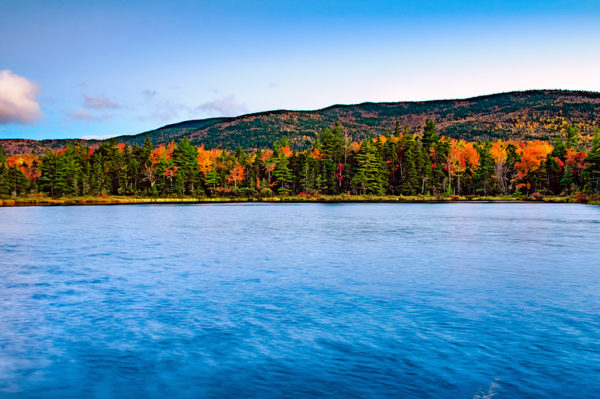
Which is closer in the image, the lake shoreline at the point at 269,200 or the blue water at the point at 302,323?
the blue water at the point at 302,323

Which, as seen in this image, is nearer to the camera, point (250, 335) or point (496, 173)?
point (250, 335)

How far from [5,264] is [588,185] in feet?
296

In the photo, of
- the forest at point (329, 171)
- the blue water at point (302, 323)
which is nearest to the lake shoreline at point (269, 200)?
the forest at point (329, 171)

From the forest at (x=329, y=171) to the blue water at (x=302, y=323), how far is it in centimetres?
8016

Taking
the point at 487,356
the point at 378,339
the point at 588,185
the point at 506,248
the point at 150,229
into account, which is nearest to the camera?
the point at 487,356

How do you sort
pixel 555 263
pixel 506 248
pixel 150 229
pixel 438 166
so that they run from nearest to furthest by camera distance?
pixel 555 263 < pixel 506 248 < pixel 150 229 < pixel 438 166

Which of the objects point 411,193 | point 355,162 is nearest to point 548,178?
point 411,193

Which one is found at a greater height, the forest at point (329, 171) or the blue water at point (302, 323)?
the forest at point (329, 171)

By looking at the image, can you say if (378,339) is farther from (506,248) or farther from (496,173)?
(496,173)

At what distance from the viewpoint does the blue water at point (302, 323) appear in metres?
8.51

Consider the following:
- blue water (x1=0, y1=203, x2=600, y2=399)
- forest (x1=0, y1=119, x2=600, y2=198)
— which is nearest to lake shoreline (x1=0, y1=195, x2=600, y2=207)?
forest (x1=0, y1=119, x2=600, y2=198)

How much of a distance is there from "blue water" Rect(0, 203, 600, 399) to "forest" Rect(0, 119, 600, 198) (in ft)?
263

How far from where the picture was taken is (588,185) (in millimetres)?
82938

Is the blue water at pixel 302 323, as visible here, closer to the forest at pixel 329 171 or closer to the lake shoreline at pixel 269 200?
the lake shoreline at pixel 269 200
